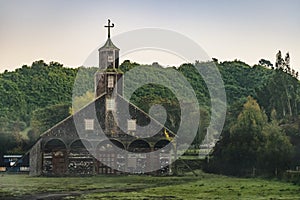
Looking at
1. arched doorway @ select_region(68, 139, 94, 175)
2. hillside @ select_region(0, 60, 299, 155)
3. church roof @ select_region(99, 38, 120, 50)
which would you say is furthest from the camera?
hillside @ select_region(0, 60, 299, 155)

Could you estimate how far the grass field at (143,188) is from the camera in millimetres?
26062

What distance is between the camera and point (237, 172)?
36969 millimetres

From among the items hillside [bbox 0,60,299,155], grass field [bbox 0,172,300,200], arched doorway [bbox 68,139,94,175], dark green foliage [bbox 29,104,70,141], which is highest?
hillside [bbox 0,60,299,155]

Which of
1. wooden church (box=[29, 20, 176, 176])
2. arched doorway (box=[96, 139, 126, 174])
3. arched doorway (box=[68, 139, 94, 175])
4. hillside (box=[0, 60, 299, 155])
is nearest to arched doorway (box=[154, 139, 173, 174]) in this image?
wooden church (box=[29, 20, 176, 176])

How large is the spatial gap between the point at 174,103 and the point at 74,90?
458 inches

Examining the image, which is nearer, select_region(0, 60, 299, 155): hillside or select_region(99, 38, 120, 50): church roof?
select_region(99, 38, 120, 50): church roof

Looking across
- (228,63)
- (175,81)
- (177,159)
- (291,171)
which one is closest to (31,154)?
(177,159)

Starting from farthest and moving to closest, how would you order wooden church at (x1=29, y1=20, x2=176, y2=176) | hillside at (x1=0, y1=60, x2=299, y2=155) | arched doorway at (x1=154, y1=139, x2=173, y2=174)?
hillside at (x1=0, y1=60, x2=299, y2=155) < arched doorway at (x1=154, y1=139, x2=173, y2=174) < wooden church at (x1=29, y1=20, x2=176, y2=176)

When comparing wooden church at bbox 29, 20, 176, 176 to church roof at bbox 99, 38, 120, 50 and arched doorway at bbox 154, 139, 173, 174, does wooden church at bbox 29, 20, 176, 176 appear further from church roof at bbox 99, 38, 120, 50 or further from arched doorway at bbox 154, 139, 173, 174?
church roof at bbox 99, 38, 120, 50

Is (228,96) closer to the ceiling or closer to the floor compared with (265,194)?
closer to the ceiling

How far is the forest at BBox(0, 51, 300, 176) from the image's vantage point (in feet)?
121

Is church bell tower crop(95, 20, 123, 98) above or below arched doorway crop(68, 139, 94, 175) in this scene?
above

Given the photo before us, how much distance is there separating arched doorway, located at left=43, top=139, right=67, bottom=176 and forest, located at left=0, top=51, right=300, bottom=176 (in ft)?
15.5

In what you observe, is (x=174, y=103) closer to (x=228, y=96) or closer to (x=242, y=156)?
(x=228, y=96)
